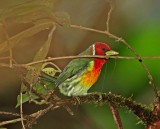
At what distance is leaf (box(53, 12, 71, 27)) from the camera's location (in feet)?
1.55

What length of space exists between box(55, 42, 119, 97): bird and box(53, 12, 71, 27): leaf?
0.10 metres

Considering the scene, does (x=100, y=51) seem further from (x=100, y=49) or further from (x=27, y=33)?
(x=27, y=33)

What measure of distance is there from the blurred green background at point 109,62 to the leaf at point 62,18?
0.14 metres

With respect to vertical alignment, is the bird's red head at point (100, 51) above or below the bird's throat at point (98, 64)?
above

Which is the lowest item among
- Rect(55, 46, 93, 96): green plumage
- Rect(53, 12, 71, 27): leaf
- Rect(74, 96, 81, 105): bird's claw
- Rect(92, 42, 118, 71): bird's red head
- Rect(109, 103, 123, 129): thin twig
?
Rect(109, 103, 123, 129): thin twig

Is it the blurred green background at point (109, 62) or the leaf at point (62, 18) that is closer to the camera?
the leaf at point (62, 18)

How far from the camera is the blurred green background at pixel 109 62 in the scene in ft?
2.21

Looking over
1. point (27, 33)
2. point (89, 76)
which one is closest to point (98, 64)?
point (89, 76)

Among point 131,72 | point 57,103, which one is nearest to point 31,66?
point 57,103

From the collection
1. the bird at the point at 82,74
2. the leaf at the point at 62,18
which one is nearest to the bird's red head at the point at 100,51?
the bird at the point at 82,74

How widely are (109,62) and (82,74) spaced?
0.32ft

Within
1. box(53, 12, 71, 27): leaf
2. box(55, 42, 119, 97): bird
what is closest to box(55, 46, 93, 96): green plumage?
box(55, 42, 119, 97): bird

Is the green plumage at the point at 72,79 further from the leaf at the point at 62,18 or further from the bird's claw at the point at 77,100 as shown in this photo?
the leaf at the point at 62,18

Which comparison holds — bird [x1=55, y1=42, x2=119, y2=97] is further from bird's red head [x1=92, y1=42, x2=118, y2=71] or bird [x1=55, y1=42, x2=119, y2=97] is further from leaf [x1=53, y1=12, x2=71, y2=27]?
leaf [x1=53, y1=12, x2=71, y2=27]
